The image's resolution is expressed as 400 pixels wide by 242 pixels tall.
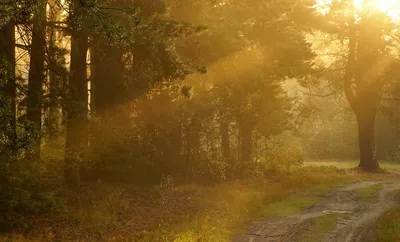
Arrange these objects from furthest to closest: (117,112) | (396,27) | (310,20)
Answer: (396,27)
(310,20)
(117,112)

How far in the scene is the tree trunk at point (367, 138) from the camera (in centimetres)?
3384

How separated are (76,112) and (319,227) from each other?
27.9ft

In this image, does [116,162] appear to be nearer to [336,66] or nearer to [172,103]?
[172,103]

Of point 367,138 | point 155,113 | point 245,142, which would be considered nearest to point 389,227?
point 155,113

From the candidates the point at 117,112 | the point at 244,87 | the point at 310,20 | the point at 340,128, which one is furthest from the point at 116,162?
the point at 340,128

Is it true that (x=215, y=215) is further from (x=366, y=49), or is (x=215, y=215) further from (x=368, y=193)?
(x=366, y=49)

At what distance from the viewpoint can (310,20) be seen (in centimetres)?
2698

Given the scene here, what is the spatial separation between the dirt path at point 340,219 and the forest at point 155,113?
1.20 ft

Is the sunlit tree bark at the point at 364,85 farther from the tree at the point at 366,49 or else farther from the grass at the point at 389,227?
the grass at the point at 389,227

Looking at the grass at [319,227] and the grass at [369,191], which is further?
the grass at [369,191]

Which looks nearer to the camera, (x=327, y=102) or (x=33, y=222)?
(x=33, y=222)

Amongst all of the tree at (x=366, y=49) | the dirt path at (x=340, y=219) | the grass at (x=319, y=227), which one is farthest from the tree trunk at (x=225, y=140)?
the tree at (x=366, y=49)

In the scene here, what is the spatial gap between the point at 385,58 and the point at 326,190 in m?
13.6

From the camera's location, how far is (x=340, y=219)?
15.4m
